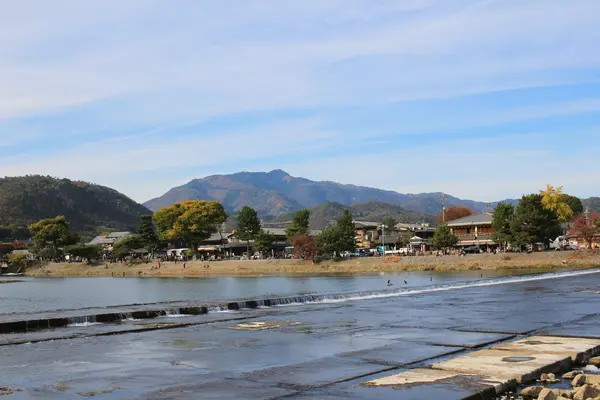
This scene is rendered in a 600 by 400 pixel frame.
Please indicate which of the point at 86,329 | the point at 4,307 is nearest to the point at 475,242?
the point at 4,307

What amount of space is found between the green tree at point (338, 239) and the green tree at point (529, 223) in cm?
2512

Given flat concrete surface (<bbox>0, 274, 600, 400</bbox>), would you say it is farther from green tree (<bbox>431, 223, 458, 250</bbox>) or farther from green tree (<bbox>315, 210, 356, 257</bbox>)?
green tree (<bbox>431, 223, 458, 250</bbox>)

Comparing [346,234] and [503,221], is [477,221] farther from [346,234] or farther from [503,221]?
[346,234]

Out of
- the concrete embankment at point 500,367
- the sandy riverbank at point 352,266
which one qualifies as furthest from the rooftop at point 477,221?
the concrete embankment at point 500,367

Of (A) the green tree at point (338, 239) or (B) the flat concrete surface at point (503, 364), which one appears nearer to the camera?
(B) the flat concrete surface at point (503, 364)

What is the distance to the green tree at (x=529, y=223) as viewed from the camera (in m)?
83.7

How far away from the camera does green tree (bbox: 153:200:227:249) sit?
126062mm

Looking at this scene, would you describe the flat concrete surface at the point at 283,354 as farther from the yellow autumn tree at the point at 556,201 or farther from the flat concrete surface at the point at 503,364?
the yellow autumn tree at the point at 556,201

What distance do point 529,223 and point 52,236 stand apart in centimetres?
10402

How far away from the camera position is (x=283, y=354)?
14.7 m

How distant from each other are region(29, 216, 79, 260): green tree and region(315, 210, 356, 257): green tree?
70932 millimetres

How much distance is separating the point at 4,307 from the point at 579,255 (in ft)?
209

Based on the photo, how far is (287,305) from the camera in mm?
30422

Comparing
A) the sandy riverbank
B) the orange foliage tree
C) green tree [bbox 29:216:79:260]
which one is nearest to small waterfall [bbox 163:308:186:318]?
the sandy riverbank
